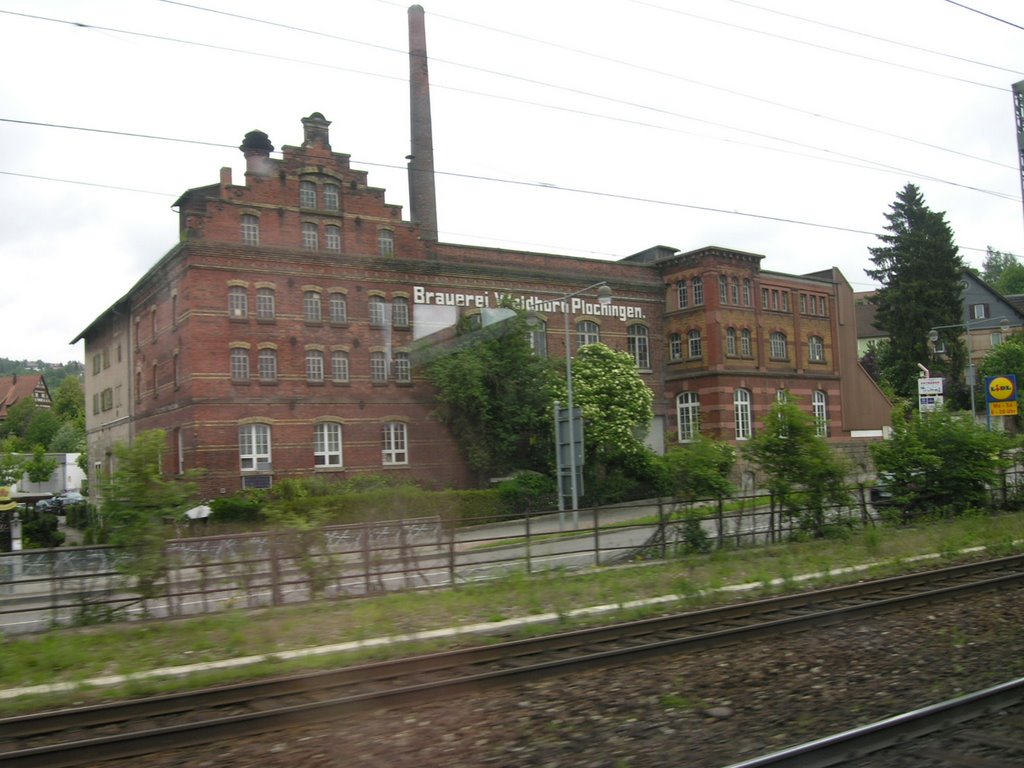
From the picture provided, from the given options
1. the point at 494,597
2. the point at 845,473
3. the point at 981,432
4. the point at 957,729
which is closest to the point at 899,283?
the point at 981,432

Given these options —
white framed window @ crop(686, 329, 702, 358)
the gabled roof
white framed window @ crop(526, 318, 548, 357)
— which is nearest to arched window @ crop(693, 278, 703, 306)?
white framed window @ crop(686, 329, 702, 358)

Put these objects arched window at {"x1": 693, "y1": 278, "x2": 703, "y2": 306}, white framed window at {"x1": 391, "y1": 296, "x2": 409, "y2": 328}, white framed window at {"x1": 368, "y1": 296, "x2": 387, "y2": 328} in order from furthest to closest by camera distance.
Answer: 1. arched window at {"x1": 693, "y1": 278, "x2": 703, "y2": 306}
2. white framed window at {"x1": 391, "y1": 296, "x2": 409, "y2": 328}
3. white framed window at {"x1": 368, "y1": 296, "x2": 387, "y2": 328}

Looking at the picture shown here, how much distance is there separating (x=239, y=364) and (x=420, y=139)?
14997mm

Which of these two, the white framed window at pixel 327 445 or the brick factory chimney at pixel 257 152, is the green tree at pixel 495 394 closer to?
the white framed window at pixel 327 445

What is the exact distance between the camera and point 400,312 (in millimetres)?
35438

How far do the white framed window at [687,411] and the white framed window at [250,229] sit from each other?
23262mm

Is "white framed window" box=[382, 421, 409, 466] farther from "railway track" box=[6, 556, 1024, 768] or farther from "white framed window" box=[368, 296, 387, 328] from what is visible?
"railway track" box=[6, 556, 1024, 768]

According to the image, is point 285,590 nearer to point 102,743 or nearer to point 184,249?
point 102,743

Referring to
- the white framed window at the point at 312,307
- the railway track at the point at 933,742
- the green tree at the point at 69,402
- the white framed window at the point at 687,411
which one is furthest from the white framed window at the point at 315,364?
the green tree at the point at 69,402

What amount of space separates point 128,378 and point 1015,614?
38.1 metres

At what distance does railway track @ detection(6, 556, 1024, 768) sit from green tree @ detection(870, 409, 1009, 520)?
373 inches

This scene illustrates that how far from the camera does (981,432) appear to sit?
2091 centimetres

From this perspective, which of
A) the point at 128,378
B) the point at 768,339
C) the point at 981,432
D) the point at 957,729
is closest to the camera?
the point at 957,729

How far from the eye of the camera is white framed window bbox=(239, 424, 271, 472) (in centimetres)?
3153
